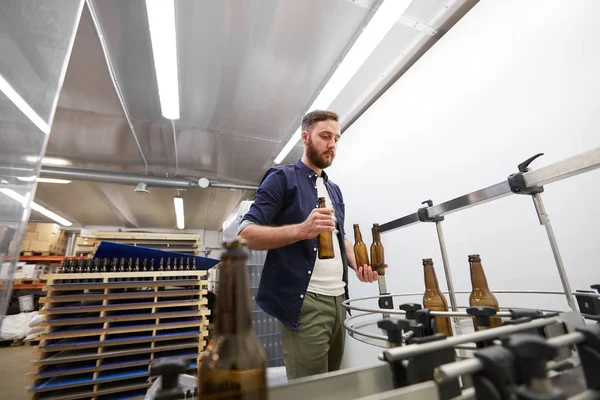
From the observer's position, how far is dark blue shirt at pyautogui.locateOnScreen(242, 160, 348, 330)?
1198 millimetres

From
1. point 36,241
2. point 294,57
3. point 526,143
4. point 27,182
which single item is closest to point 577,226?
point 526,143

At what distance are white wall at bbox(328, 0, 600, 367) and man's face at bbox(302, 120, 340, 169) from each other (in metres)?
0.94

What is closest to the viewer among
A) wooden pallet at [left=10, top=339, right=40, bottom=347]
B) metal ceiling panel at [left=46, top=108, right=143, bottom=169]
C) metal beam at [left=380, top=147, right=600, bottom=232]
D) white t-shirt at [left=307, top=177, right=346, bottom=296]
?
metal beam at [left=380, top=147, right=600, bottom=232]

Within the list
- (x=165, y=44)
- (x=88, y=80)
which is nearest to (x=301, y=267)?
(x=165, y=44)

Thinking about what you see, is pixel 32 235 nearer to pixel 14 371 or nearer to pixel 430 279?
pixel 14 371

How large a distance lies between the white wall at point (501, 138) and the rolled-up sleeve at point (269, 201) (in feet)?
3.95

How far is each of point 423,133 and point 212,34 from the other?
188cm

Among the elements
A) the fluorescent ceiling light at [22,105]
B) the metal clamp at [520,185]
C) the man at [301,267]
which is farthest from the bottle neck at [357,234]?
the fluorescent ceiling light at [22,105]

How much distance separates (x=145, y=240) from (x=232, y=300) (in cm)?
436

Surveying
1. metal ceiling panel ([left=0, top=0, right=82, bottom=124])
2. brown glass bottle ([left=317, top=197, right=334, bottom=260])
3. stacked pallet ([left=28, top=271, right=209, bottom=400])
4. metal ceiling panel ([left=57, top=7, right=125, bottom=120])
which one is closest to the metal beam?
brown glass bottle ([left=317, top=197, right=334, bottom=260])

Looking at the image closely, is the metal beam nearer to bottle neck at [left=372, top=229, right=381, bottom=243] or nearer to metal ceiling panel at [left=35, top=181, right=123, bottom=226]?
bottle neck at [left=372, top=229, right=381, bottom=243]

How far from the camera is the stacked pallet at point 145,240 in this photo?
380cm

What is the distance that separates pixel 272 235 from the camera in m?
1.06

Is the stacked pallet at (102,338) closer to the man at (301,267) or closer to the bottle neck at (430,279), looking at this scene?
the man at (301,267)
